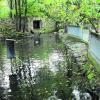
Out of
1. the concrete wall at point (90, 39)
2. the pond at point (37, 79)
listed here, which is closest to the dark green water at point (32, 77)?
the pond at point (37, 79)

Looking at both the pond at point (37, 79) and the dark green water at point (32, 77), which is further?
the dark green water at point (32, 77)

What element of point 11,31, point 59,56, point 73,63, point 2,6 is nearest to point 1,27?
point 11,31

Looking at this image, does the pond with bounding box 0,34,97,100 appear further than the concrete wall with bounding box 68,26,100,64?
No

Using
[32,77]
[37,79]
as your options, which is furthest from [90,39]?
[37,79]

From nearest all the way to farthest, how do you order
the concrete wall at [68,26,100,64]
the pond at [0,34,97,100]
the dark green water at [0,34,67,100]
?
1. the pond at [0,34,97,100]
2. the dark green water at [0,34,67,100]
3. the concrete wall at [68,26,100,64]

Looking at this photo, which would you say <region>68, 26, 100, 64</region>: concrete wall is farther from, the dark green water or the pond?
the dark green water

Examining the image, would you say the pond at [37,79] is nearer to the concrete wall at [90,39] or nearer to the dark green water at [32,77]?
the dark green water at [32,77]

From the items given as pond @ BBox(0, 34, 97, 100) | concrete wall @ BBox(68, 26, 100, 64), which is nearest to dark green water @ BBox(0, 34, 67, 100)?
pond @ BBox(0, 34, 97, 100)

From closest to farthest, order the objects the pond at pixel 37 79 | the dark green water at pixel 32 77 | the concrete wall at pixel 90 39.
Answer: the pond at pixel 37 79
the dark green water at pixel 32 77
the concrete wall at pixel 90 39

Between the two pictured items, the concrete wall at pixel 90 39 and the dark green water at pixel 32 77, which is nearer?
the dark green water at pixel 32 77

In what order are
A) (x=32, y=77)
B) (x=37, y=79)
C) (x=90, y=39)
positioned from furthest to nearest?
(x=90, y=39) < (x=32, y=77) < (x=37, y=79)

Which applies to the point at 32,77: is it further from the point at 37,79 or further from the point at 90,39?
the point at 90,39

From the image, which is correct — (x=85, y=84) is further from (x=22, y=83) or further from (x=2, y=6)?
(x=2, y=6)

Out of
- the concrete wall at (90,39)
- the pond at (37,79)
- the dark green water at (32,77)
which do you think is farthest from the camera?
the concrete wall at (90,39)
